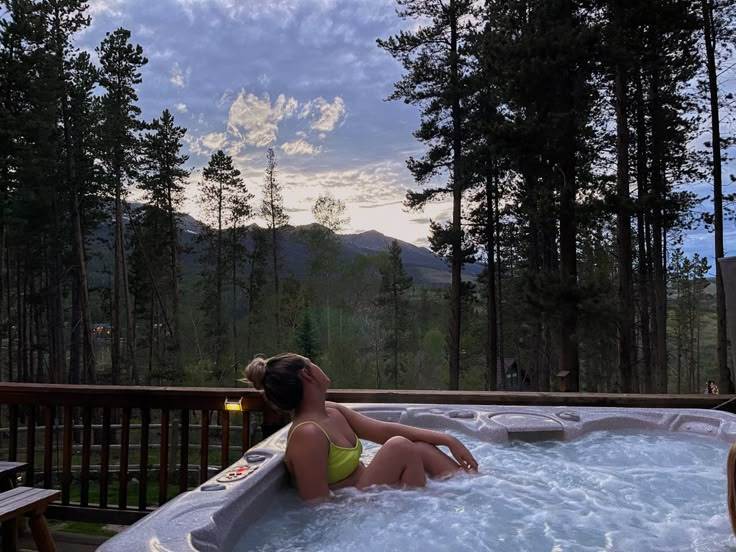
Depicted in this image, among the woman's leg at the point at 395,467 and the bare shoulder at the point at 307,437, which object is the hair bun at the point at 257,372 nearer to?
the bare shoulder at the point at 307,437

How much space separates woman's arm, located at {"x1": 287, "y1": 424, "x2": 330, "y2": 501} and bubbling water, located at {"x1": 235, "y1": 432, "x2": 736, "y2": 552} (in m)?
0.06

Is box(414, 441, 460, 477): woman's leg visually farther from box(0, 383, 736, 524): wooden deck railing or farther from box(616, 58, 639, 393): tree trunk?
box(616, 58, 639, 393): tree trunk

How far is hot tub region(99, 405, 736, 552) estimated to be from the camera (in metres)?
1.72

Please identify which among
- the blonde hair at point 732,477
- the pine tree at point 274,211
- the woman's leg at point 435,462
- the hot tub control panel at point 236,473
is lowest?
the woman's leg at point 435,462

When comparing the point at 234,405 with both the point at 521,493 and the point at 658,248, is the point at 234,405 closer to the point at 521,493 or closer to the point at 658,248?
the point at 521,493

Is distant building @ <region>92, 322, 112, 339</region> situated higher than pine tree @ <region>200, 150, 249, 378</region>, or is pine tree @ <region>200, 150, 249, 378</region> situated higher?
pine tree @ <region>200, 150, 249, 378</region>

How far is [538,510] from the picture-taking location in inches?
82.6

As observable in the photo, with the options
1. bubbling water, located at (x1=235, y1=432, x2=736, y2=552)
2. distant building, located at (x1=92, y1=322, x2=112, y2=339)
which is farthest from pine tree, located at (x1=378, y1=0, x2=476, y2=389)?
distant building, located at (x1=92, y1=322, x2=112, y2=339)

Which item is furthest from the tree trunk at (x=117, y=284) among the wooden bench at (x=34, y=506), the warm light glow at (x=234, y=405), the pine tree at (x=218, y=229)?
the wooden bench at (x=34, y=506)

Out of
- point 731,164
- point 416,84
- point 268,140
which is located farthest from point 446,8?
point 268,140

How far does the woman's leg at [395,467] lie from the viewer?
7.27 ft

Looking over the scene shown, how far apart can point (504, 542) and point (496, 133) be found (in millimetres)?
7708

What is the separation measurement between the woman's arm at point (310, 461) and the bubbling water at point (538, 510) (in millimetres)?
58

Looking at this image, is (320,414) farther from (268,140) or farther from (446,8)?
(268,140)
